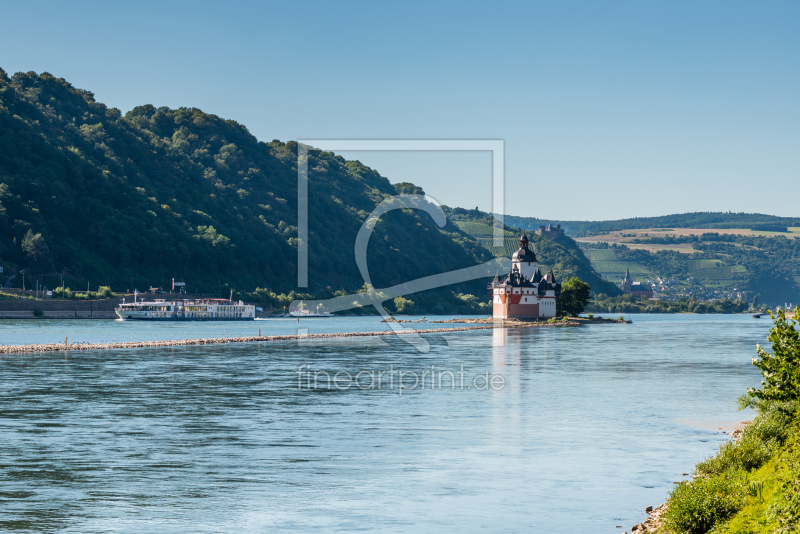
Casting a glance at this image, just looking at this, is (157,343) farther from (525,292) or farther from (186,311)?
(525,292)

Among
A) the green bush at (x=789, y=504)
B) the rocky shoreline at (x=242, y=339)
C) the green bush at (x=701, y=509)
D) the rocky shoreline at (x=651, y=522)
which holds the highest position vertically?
the green bush at (x=789, y=504)

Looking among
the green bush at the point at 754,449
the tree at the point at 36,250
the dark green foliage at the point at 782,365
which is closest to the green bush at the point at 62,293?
the tree at the point at 36,250

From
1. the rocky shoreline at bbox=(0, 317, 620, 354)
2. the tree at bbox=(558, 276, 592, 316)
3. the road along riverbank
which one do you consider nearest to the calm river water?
the road along riverbank

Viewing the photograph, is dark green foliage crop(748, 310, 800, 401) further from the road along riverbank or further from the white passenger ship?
the white passenger ship

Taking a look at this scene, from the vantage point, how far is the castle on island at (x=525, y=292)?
165750mm

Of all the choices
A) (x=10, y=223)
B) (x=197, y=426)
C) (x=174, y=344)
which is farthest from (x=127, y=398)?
(x=10, y=223)

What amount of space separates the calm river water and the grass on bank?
235 centimetres

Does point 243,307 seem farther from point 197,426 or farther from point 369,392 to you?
point 197,426

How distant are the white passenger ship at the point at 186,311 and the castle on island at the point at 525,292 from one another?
57.9 m

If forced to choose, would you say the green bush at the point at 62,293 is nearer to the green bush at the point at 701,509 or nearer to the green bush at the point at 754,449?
the green bush at the point at 754,449

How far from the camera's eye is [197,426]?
31.4 meters

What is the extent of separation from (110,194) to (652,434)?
189 m

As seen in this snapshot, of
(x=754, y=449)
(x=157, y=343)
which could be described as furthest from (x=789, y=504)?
(x=157, y=343)

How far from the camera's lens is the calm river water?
18.5 m
